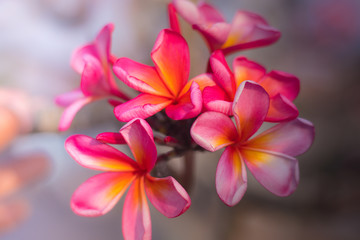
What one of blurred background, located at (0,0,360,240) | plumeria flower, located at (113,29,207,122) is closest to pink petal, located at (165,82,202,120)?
plumeria flower, located at (113,29,207,122)

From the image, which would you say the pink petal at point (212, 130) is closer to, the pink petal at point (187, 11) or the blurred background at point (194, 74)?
the pink petal at point (187, 11)

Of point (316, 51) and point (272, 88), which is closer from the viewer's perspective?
point (272, 88)

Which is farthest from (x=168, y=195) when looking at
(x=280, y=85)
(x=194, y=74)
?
(x=194, y=74)

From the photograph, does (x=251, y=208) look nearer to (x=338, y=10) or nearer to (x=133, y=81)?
(x=338, y=10)

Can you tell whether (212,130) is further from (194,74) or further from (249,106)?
(194,74)

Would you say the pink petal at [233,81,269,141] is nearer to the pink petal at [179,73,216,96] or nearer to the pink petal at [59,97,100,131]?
the pink petal at [179,73,216,96]

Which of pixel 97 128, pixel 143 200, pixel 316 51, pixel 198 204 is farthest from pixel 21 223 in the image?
pixel 316 51
